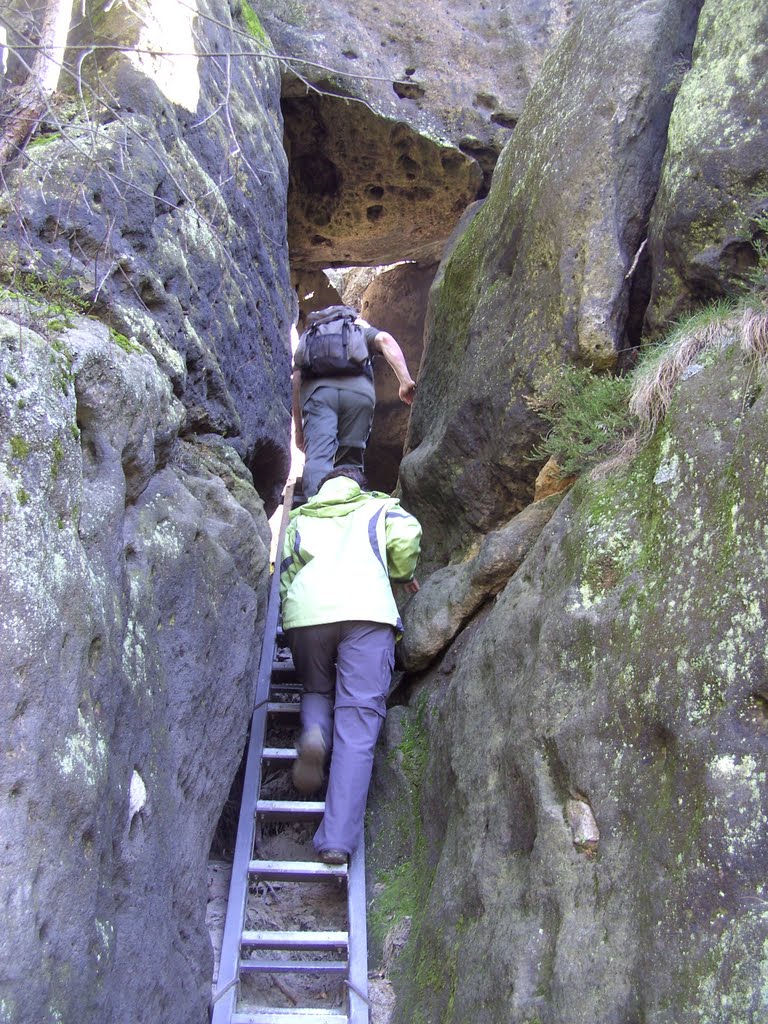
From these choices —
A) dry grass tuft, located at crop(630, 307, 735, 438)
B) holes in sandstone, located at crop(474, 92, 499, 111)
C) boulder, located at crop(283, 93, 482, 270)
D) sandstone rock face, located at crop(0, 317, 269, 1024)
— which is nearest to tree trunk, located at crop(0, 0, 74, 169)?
sandstone rock face, located at crop(0, 317, 269, 1024)

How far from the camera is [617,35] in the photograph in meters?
5.30

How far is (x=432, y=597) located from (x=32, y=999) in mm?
3130

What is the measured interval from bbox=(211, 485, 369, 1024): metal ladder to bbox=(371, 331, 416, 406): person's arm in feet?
8.88

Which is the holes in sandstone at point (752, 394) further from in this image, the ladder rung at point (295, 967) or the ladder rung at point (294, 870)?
the ladder rung at point (295, 967)

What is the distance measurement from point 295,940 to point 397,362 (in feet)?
13.8

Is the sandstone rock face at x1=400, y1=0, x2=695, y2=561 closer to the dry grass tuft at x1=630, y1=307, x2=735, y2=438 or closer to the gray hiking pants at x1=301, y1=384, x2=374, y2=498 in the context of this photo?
the dry grass tuft at x1=630, y1=307, x2=735, y2=438

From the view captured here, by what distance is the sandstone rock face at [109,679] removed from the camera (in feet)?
8.27

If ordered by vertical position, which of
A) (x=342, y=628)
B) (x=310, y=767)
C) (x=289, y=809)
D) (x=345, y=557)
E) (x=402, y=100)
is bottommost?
(x=289, y=809)

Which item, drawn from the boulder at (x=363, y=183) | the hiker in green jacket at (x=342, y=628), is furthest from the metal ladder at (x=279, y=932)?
the boulder at (x=363, y=183)

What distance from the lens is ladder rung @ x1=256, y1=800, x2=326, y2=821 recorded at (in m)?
4.47

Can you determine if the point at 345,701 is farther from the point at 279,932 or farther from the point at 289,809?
the point at 279,932

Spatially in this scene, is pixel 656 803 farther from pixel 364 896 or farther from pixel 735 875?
pixel 364 896

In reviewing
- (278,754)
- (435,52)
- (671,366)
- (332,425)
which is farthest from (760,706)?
Answer: (435,52)

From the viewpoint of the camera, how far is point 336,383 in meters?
6.85
